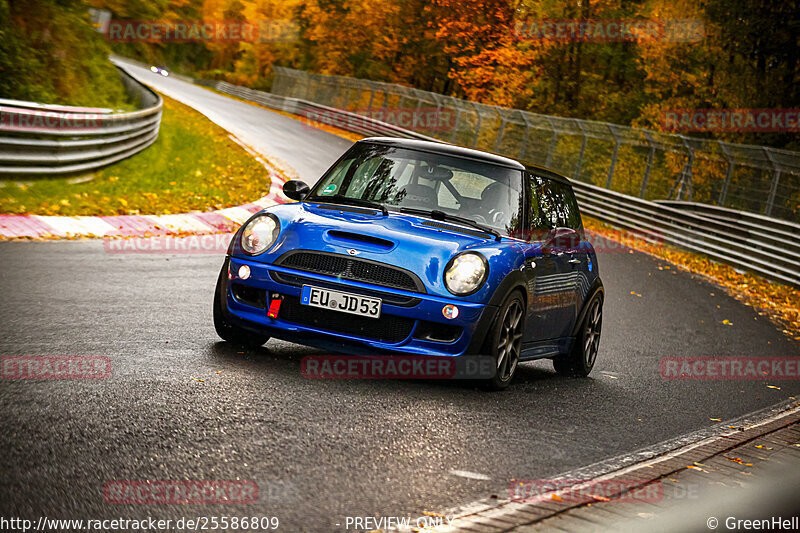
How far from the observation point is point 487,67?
4347cm

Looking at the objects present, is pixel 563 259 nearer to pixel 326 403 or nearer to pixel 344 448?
pixel 326 403

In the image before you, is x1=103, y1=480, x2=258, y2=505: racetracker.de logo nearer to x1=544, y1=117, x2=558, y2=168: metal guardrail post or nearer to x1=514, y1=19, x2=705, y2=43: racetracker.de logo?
x1=544, y1=117, x2=558, y2=168: metal guardrail post

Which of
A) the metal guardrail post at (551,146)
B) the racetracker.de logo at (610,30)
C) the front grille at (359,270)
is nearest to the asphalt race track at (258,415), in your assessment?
the front grille at (359,270)

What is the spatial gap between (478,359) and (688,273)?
14169mm

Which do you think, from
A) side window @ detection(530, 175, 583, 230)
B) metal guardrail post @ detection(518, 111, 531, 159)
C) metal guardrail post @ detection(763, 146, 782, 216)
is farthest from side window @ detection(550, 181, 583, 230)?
metal guardrail post @ detection(518, 111, 531, 159)

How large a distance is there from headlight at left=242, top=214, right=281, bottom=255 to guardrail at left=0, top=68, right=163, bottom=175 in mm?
8176

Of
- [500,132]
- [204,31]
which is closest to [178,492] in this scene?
[500,132]

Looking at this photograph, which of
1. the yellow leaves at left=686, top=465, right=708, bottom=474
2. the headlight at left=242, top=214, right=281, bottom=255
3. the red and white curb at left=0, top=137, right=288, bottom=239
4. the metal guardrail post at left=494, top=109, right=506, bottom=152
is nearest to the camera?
the yellow leaves at left=686, top=465, right=708, bottom=474

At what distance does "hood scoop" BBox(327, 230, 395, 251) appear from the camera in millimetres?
6570

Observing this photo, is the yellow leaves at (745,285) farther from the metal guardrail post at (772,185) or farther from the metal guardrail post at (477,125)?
the metal guardrail post at (477,125)

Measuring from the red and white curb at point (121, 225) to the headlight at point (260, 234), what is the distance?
5.68 meters

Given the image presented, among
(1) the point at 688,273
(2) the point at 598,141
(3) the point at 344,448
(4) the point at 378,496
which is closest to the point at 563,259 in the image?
(3) the point at 344,448

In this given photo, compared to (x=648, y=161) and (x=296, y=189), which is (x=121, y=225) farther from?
(x=648, y=161)

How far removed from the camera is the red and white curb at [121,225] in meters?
12.2
